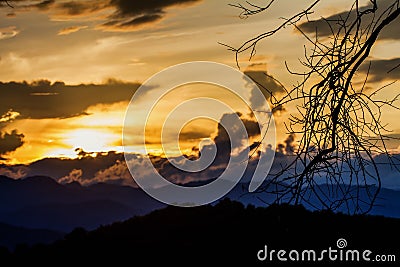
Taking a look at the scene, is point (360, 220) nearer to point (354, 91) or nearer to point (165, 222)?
point (165, 222)

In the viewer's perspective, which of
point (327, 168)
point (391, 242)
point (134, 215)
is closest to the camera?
point (327, 168)

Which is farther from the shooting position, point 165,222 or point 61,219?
point 61,219

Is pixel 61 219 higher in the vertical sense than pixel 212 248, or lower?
higher

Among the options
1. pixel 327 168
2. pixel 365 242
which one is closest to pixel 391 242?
pixel 365 242

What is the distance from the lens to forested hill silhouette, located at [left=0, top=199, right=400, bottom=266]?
46.8 feet

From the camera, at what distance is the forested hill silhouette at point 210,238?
1427 centimetres

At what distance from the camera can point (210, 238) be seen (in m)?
15.5

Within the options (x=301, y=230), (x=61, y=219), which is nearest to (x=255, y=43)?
(x=301, y=230)

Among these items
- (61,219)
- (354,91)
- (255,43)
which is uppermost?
(61,219)

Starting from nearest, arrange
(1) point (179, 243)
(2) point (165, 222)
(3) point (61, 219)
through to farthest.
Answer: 1. (1) point (179, 243)
2. (2) point (165, 222)
3. (3) point (61, 219)

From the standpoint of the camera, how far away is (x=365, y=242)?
568 inches

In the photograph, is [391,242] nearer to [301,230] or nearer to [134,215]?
[301,230]

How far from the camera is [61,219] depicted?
189m

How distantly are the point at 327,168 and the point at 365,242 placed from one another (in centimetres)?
933
